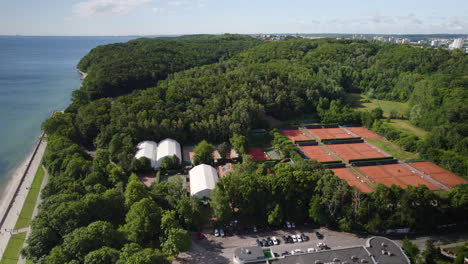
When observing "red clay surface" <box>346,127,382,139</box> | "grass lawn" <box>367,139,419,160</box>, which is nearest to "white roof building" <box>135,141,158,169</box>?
"grass lawn" <box>367,139,419,160</box>

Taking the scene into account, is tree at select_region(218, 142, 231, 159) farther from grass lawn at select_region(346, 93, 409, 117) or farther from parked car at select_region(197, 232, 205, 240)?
grass lawn at select_region(346, 93, 409, 117)

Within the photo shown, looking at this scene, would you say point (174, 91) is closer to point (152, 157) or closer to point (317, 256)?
point (152, 157)

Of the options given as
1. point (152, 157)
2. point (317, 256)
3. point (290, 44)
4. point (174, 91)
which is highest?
point (290, 44)

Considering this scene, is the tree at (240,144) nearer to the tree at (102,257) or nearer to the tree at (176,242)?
the tree at (176,242)

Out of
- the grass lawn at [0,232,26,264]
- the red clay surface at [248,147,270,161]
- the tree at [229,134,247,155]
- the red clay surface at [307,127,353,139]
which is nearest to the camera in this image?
the grass lawn at [0,232,26,264]

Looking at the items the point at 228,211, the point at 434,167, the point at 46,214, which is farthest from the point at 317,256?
the point at 434,167

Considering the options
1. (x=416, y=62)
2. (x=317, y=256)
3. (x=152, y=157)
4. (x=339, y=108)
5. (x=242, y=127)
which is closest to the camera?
(x=317, y=256)

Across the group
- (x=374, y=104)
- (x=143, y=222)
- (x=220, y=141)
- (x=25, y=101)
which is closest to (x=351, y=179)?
(x=220, y=141)
